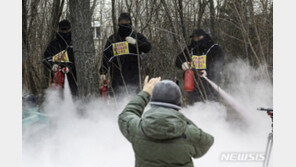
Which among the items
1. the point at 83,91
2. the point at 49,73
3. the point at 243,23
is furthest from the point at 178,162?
the point at 49,73

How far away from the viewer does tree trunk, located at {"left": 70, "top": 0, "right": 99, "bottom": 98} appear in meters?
5.03

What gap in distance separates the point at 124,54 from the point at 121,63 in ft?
0.55

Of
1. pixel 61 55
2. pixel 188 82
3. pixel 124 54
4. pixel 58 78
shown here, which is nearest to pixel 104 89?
pixel 124 54

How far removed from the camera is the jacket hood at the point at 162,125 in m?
2.15

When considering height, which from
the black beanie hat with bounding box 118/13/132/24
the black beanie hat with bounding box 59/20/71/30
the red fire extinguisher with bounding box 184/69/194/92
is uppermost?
the black beanie hat with bounding box 118/13/132/24

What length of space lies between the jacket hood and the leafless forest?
2.84 m

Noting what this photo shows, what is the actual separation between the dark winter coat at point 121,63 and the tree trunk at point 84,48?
1.23 feet

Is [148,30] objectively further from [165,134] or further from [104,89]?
[165,134]

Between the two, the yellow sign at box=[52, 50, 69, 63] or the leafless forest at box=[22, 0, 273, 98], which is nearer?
the leafless forest at box=[22, 0, 273, 98]

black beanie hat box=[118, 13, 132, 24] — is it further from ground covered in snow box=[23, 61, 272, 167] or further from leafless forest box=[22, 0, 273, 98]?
ground covered in snow box=[23, 61, 272, 167]

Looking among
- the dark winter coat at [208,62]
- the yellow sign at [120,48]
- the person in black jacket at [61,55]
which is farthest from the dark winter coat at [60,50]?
the dark winter coat at [208,62]

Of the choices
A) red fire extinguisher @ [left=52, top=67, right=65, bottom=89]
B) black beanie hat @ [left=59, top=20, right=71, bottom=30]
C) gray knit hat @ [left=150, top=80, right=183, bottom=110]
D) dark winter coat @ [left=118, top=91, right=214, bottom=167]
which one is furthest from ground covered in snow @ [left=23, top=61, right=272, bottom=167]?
gray knit hat @ [left=150, top=80, right=183, bottom=110]

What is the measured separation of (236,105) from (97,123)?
7.44 feet

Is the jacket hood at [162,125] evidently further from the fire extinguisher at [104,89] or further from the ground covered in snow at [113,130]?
the fire extinguisher at [104,89]
